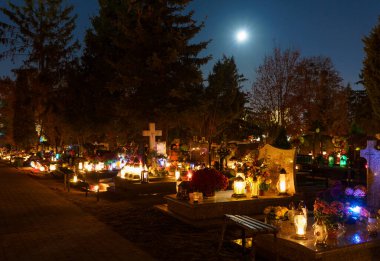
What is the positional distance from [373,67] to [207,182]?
16792 millimetres

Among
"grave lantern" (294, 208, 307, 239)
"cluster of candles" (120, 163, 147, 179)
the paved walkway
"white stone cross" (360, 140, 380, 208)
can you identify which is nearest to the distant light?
"grave lantern" (294, 208, 307, 239)

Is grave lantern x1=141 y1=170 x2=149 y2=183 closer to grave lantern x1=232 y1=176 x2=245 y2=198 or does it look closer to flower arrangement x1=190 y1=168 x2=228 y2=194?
flower arrangement x1=190 y1=168 x2=228 y2=194

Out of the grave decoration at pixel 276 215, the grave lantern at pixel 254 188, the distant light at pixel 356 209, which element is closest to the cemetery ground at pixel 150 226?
the grave decoration at pixel 276 215

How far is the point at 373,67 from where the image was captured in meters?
22.8

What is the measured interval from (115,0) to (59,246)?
23.7 metres

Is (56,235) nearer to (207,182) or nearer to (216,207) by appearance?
(216,207)

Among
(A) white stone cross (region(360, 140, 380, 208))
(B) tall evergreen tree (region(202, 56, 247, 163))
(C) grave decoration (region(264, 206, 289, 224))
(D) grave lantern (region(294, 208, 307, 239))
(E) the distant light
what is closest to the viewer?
(D) grave lantern (region(294, 208, 307, 239))

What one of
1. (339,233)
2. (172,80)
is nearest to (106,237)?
(339,233)

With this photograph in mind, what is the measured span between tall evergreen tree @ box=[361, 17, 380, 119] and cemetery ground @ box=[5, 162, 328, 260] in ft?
47.4

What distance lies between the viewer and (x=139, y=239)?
333 inches

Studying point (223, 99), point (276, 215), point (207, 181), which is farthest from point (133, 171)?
point (223, 99)

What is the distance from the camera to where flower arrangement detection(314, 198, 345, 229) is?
6.69 metres

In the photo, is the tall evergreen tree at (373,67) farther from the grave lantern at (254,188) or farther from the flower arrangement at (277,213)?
the flower arrangement at (277,213)

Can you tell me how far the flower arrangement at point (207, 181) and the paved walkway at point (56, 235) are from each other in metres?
2.63
